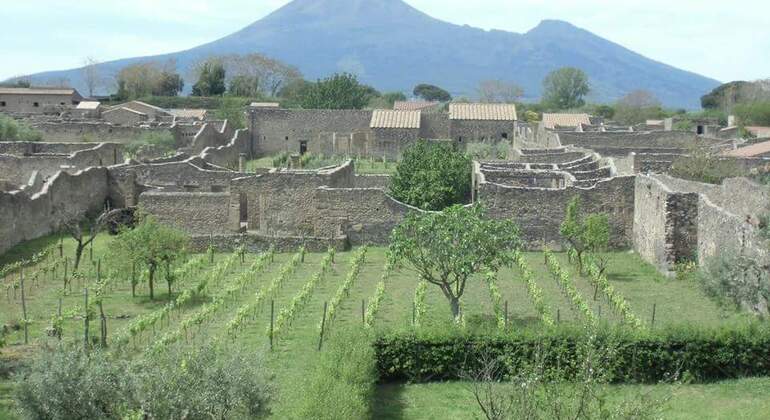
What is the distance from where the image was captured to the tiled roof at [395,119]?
56844 mm

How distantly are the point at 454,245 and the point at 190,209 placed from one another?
45.0 feet

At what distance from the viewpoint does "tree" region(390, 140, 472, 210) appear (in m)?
36.3

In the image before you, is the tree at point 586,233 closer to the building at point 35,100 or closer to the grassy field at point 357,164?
the grassy field at point 357,164

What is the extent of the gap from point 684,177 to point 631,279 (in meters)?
10.4

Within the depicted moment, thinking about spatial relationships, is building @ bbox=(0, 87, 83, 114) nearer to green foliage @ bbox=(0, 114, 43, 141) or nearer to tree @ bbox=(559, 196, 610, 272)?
green foliage @ bbox=(0, 114, 43, 141)

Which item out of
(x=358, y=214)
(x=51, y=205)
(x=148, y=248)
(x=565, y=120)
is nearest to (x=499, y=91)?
(x=565, y=120)

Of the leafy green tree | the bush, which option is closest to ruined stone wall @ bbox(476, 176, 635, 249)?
the bush

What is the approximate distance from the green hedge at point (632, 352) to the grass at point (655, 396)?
1.00ft

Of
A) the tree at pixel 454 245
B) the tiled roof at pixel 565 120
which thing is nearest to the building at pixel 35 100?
the tiled roof at pixel 565 120

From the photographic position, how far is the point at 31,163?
39.1 meters

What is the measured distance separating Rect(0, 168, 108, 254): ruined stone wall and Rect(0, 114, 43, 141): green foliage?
15031mm

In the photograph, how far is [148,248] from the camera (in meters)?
25.0

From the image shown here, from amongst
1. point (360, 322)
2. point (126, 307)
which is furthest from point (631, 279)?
point (126, 307)

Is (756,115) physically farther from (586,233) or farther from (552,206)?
(586,233)
